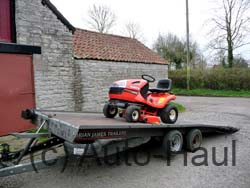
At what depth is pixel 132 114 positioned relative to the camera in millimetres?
4949

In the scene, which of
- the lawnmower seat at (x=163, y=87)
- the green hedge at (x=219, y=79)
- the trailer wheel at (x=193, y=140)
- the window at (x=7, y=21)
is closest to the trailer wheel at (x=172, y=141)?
the trailer wheel at (x=193, y=140)

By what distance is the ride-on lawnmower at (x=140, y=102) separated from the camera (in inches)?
203

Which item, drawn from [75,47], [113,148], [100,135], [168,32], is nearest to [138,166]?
[113,148]

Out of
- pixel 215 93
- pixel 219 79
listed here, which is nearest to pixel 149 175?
pixel 215 93

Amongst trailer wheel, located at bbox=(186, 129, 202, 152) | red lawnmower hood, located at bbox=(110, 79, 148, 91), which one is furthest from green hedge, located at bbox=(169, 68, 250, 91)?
red lawnmower hood, located at bbox=(110, 79, 148, 91)

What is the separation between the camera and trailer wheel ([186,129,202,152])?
5598mm

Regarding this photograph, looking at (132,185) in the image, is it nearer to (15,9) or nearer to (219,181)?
(219,181)

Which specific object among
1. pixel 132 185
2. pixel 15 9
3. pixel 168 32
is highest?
pixel 168 32

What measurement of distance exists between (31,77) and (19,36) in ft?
4.35

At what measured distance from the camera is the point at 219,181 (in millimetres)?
4090

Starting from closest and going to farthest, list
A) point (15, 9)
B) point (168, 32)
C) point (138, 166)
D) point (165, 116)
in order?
point (138, 166), point (165, 116), point (15, 9), point (168, 32)

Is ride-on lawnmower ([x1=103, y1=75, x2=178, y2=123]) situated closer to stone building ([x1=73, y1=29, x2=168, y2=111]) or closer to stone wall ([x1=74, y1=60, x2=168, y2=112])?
stone wall ([x1=74, y1=60, x2=168, y2=112])

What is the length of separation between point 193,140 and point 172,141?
746 mm

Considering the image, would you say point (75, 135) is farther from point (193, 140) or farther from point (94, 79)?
point (94, 79)
